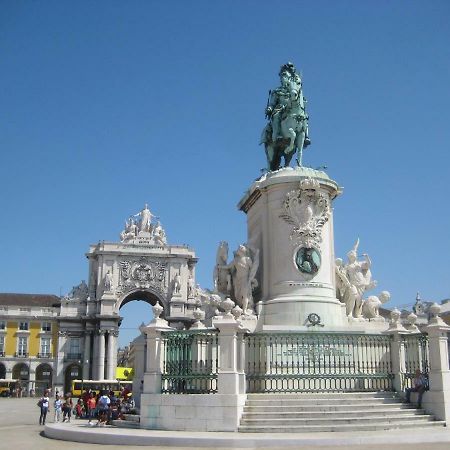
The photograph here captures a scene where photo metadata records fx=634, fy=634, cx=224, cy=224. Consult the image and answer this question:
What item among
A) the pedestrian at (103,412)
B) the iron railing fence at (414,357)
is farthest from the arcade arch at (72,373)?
the iron railing fence at (414,357)

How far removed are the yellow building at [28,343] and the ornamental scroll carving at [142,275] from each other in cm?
1184

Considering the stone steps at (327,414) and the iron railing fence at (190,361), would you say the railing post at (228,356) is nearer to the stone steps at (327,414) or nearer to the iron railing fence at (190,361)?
the iron railing fence at (190,361)

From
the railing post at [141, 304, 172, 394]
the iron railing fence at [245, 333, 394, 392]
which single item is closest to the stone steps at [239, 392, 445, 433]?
the iron railing fence at [245, 333, 394, 392]

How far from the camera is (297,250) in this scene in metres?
17.4

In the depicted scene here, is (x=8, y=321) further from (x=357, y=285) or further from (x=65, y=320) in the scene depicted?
(x=357, y=285)

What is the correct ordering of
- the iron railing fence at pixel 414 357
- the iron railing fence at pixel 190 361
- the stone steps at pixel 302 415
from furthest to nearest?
the iron railing fence at pixel 414 357 < the iron railing fence at pixel 190 361 < the stone steps at pixel 302 415

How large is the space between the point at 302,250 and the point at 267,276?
1.28 m

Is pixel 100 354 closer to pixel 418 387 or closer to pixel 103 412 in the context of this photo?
pixel 103 412

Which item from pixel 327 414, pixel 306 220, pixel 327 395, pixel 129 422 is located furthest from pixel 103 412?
pixel 306 220

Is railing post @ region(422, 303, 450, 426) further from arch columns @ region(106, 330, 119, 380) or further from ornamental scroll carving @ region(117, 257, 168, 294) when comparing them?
ornamental scroll carving @ region(117, 257, 168, 294)

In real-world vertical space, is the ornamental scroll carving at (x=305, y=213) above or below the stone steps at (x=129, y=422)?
above

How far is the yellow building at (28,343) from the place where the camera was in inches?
3516

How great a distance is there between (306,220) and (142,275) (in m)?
73.5

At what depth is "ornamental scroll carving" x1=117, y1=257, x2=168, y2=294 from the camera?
3497 inches
